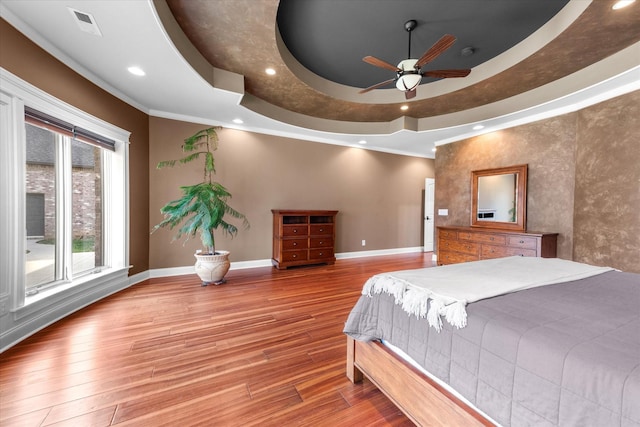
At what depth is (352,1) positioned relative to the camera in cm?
225

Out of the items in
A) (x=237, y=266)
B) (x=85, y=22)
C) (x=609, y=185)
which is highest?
(x=85, y=22)

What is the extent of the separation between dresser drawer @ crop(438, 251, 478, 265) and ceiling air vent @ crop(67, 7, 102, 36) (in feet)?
18.4

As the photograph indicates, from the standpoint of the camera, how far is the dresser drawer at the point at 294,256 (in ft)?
15.0

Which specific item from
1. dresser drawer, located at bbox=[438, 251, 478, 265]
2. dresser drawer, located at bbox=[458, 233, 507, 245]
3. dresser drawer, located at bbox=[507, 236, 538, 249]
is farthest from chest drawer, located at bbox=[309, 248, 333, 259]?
dresser drawer, located at bbox=[507, 236, 538, 249]

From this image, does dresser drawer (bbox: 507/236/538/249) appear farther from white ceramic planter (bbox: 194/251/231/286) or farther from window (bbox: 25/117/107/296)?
window (bbox: 25/117/107/296)

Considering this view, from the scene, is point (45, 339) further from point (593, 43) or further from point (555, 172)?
point (555, 172)

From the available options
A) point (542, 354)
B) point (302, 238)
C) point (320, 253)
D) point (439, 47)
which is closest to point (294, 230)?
point (302, 238)

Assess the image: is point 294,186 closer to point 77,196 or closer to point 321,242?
point 321,242

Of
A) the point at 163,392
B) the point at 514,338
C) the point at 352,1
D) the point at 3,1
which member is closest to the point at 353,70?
the point at 352,1

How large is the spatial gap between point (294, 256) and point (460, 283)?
3476mm

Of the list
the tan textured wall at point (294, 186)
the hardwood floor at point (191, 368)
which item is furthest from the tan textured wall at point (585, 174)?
the hardwood floor at point (191, 368)

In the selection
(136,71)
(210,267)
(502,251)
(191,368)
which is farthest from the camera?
(502,251)

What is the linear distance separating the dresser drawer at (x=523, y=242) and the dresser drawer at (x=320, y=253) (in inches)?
118

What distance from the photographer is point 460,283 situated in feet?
4.82
